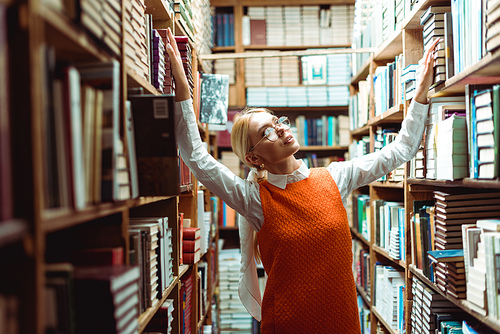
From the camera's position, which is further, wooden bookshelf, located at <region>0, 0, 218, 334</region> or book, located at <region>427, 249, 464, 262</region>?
book, located at <region>427, 249, 464, 262</region>

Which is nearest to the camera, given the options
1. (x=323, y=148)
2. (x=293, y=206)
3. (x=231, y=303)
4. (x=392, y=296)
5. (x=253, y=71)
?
(x=293, y=206)

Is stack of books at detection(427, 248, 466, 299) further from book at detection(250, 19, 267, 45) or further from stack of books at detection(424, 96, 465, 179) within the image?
book at detection(250, 19, 267, 45)

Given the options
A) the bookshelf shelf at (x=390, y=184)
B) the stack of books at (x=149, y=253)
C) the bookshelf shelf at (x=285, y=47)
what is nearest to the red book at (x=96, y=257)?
the stack of books at (x=149, y=253)

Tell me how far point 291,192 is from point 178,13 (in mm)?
1048

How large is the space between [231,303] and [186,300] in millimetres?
1620

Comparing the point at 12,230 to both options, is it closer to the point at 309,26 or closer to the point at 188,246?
the point at 188,246

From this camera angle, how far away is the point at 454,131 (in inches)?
52.2

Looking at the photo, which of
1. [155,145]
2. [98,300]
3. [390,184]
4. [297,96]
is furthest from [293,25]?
[98,300]

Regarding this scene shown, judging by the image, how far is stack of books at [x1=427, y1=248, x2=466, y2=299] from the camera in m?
1.33

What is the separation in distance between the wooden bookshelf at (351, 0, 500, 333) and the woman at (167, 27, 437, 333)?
0.76 feet

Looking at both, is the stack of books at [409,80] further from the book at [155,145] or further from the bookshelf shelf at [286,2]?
the bookshelf shelf at [286,2]

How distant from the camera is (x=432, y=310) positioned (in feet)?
5.23

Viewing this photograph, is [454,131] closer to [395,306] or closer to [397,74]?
[397,74]

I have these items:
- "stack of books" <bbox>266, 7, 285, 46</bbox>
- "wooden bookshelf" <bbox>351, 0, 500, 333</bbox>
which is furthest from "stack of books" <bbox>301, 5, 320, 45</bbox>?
"wooden bookshelf" <bbox>351, 0, 500, 333</bbox>
